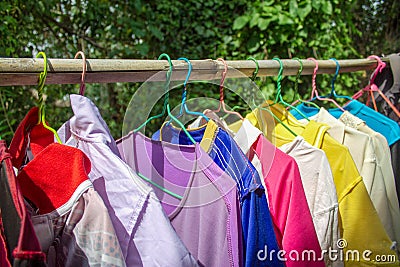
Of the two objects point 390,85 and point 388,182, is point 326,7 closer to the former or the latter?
point 390,85

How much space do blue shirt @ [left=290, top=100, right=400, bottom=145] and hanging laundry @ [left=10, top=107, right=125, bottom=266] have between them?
2.38 ft

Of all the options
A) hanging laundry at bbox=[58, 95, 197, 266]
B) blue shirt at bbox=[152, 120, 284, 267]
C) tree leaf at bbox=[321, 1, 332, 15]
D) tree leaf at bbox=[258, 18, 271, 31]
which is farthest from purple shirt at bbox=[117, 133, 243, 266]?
tree leaf at bbox=[321, 1, 332, 15]

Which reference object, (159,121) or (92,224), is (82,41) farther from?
(92,224)

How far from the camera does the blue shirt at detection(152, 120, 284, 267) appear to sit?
743mm

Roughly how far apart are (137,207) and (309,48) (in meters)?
1.87

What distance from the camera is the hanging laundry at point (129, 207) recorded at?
62 centimetres

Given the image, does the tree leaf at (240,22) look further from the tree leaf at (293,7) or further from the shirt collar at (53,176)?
the shirt collar at (53,176)

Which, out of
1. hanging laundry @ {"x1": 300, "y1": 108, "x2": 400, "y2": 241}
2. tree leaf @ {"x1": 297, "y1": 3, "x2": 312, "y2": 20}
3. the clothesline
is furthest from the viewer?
tree leaf @ {"x1": 297, "y1": 3, "x2": 312, "y2": 20}

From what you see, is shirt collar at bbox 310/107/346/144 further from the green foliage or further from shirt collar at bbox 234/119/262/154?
the green foliage

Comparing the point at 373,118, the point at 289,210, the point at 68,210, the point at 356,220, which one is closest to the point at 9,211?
the point at 68,210

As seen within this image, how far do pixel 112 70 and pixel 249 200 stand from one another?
0.98 feet

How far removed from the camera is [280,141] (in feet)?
3.33

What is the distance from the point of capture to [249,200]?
0.76 meters

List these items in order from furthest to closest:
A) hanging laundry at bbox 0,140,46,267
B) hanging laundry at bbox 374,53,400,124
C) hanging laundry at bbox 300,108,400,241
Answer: hanging laundry at bbox 374,53,400,124 → hanging laundry at bbox 300,108,400,241 → hanging laundry at bbox 0,140,46,267
